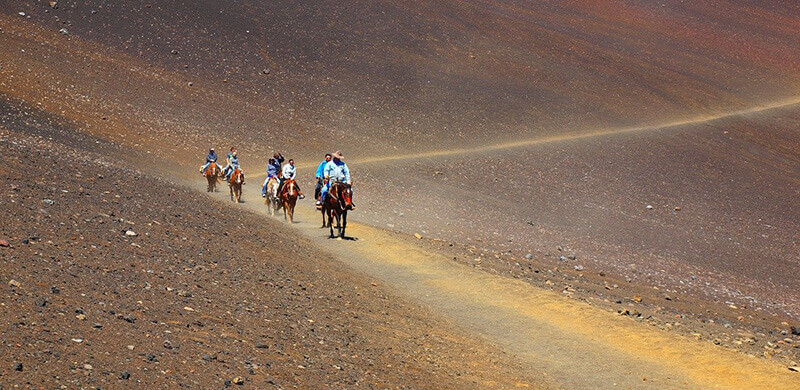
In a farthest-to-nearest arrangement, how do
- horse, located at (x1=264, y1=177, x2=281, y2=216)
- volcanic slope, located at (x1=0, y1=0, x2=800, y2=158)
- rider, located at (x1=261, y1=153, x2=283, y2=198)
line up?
1. volcanic slope, located at (x1=0, y1=0, x2=800, y2=158)
2. rider, located at (x1=261, y1=153, x2=283, y2=198)
3. horse, located at (x1=264, y1=177, x2=281, y2=216)

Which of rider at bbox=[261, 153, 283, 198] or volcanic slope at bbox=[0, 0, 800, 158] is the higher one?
volcanic slope at bbox=[0, 0, 800, 158]

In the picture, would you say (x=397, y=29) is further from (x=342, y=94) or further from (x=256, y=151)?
(x=256, y=151)

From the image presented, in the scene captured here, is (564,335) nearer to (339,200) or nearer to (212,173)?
(339,200)

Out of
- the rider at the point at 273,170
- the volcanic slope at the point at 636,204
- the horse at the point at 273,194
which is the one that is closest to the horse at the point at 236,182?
the rider at the point at 273,170

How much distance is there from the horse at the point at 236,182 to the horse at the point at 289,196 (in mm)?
3920

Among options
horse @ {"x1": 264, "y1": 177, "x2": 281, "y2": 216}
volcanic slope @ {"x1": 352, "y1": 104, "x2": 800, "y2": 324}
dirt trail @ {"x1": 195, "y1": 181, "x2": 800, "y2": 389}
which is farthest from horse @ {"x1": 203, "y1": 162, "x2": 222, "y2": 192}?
dirt trail @ {"x1": 195, "y1": 181, "x2": 800, "y2": 389}

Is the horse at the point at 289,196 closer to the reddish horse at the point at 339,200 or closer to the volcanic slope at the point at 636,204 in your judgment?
the reddish horse at the point at 339,200

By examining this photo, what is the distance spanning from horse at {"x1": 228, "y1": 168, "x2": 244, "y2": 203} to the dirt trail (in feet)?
29.3

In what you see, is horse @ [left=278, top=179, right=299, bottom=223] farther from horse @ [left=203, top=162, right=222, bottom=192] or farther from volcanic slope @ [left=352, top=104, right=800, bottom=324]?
horse @ [left=203, top=162, right=222, bottom=192]

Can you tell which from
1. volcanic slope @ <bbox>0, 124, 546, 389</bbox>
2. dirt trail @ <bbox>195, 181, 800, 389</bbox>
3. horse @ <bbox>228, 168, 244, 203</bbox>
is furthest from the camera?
horse @ <bbox>228, 168, 244, 203</bbox>

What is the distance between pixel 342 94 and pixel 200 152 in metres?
13.6

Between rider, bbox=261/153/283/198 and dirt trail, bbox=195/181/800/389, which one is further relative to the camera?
rider, bbox=261/153/283/198

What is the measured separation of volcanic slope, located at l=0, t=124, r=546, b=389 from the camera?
947 cm

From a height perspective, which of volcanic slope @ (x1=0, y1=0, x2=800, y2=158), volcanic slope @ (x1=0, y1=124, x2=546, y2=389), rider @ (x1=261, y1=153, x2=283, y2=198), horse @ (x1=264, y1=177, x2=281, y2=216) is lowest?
volcanic slope @ (x1=0, y1=124, x2=546, y2=389)
